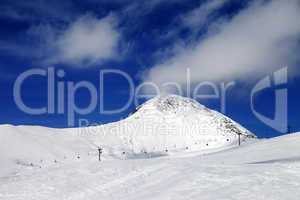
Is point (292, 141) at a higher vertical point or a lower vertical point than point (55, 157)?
higher

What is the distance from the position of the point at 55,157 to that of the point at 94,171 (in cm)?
15488

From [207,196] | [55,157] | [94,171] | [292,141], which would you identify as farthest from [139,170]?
[55,157]

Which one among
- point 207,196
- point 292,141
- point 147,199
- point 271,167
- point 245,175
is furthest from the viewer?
point 292,141

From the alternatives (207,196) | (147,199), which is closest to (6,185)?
(147,199)

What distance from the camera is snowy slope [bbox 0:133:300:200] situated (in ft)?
76.7

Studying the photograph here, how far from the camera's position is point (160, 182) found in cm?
2853

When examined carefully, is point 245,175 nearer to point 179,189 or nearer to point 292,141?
point 179,189

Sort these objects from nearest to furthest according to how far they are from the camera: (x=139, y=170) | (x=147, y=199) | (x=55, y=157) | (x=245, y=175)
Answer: (x=147, y=199)
(x=245, y=175)
(x=139, y=170)
(x=55, y=157)

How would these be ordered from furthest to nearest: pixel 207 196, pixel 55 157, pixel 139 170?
pixel 55 157, pixel 139 170, pixel 207 196

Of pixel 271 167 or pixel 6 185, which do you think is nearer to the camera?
pixel 271 167

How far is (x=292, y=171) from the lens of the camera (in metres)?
26.6

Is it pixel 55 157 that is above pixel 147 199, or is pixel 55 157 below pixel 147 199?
below

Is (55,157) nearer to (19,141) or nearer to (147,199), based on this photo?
(19,141)

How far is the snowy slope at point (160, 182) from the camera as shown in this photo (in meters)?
23.4
